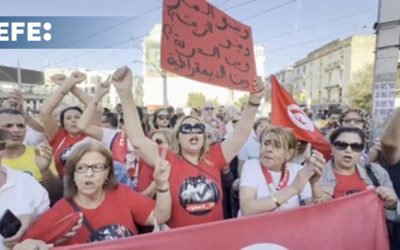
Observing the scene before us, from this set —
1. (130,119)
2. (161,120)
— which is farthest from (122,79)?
(161,120)

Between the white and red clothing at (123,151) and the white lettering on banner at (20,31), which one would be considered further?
the white lettering on banner at (20,31)

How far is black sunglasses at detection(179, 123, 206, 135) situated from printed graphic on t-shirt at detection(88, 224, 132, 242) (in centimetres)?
89

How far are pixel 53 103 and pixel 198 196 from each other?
1765mm

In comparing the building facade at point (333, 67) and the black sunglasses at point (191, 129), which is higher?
the building facade at point (333, 67)

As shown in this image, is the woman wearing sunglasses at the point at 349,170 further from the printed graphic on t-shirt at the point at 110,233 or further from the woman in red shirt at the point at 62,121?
the woman in red shirt at the point at 62,121

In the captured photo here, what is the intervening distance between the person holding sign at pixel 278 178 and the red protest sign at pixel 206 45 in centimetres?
56

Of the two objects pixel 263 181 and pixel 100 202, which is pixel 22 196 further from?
pixel 263 181

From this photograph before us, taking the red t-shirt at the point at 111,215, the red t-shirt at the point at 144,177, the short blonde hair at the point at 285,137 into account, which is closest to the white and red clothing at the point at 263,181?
the short blonde hair at the point at 285,137

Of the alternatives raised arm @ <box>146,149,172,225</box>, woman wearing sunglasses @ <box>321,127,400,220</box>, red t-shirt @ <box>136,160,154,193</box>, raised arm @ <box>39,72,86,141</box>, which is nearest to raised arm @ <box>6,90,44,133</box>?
raised arm @ <box>39,72,86,141</box>

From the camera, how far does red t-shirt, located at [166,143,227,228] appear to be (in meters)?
2.47

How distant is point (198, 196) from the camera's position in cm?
252

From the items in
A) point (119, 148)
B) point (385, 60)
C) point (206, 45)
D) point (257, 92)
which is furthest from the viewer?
point (385, 60)

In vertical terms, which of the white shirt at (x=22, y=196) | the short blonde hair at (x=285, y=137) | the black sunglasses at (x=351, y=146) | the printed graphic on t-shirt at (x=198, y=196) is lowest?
the printed graphic on t-shirt at (x=198, y=196)

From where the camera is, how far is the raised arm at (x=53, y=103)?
3.59m
